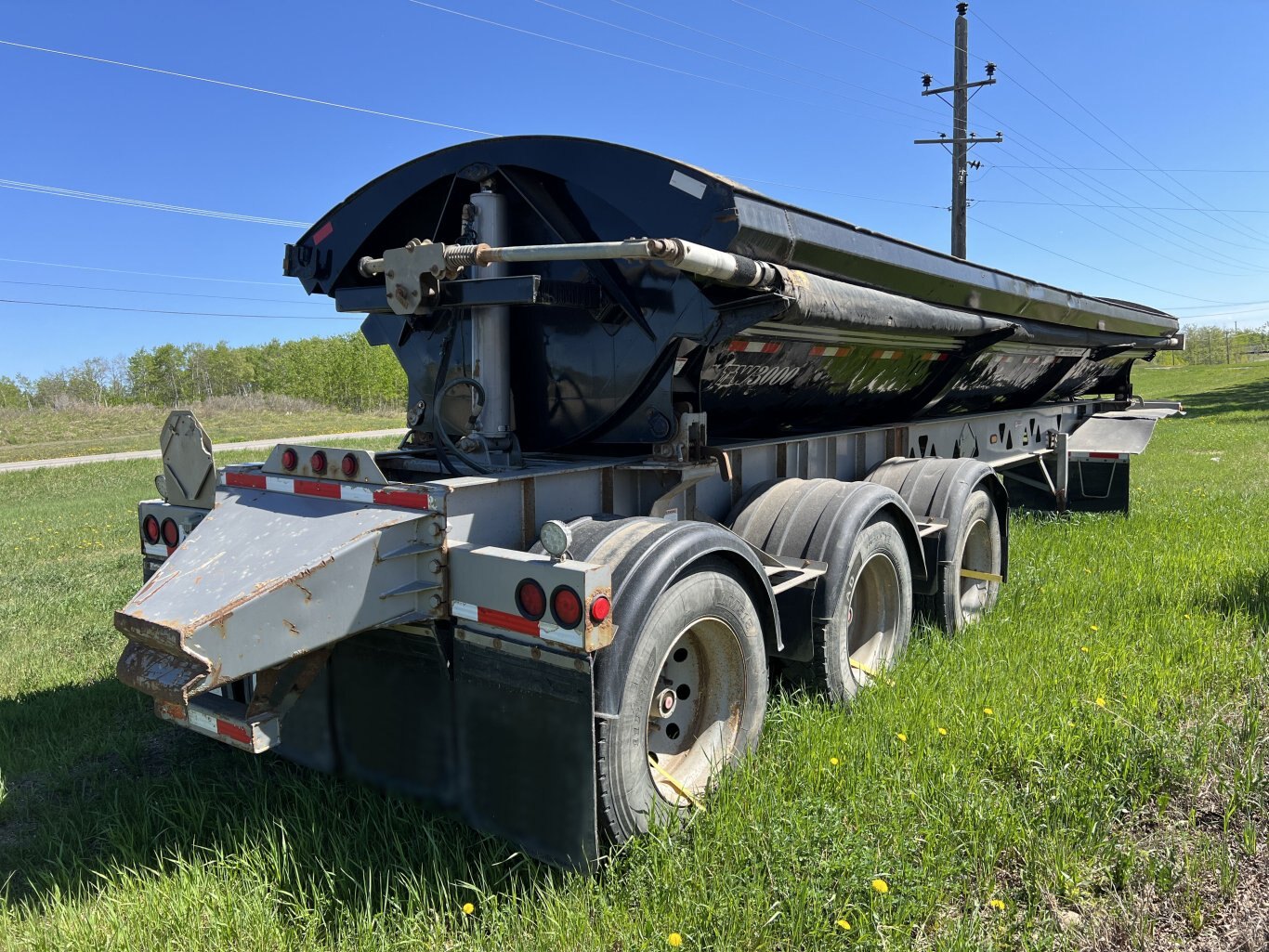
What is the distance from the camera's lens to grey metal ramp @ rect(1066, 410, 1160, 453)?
9.05 m

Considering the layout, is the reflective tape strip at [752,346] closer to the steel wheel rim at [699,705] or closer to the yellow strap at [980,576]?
the steel wheel rim at [699,705]

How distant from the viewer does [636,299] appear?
147 inches

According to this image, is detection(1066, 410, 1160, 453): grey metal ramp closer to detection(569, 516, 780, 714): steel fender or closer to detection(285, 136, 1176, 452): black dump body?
detection(285, 136, 1176, 452): black dump body

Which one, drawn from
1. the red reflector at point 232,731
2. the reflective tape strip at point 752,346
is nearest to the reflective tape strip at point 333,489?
the red reflector at point 232,731

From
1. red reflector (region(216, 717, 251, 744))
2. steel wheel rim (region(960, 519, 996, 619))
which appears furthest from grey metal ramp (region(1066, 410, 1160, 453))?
red reflector (region(216, 717, 251, 744))

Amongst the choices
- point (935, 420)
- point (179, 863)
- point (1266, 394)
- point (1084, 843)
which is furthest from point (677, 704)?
point (1266, 394)

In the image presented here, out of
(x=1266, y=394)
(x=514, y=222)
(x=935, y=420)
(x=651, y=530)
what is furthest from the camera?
(x=1266, y=394)

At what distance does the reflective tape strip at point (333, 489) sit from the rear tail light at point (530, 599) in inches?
17.2

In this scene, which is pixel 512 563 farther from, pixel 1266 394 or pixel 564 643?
pixel 1266 394

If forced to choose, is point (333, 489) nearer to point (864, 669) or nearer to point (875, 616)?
point (864, 669)

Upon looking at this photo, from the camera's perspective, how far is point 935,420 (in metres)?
6.74

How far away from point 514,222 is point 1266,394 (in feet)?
120

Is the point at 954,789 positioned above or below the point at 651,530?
below

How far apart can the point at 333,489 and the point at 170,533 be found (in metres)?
1.17
